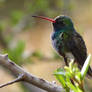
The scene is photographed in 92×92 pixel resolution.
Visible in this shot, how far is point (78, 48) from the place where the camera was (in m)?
2.32

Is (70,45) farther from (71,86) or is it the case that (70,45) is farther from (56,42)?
(71,86)

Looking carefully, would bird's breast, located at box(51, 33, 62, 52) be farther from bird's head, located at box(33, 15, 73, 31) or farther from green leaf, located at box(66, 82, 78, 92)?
green leaf, located at box(66, 82, 78, 92)

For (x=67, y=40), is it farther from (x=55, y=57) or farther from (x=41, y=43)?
(x=41, y=43)

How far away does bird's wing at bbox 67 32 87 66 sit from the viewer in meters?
2.31

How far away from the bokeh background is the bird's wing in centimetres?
17

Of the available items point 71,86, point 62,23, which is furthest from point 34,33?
point 71,86

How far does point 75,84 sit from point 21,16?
10.7 feet

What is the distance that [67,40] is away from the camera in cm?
239

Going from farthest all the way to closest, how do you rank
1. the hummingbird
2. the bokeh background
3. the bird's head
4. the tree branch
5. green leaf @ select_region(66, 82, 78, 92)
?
the bokeh background → the bird's head → the hummingbird → the tree branch → green leaf @ select_region(66, 82, 78, 92)

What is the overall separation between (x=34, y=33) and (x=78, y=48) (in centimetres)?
661

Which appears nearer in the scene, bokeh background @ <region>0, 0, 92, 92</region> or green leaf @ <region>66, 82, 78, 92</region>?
green leaf @ <region>66, 82, 78, 92</region>

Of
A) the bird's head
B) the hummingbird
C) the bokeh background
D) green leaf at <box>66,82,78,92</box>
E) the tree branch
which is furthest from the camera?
the bokeh background

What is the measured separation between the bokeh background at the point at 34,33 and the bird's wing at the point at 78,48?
0.17 meters

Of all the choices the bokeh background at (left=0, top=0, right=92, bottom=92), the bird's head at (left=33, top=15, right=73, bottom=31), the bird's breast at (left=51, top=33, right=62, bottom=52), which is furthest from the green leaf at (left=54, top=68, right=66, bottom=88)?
the bird's head at (left=33, top=15, right=73, bottom=31)
